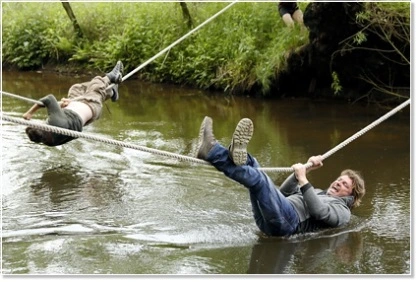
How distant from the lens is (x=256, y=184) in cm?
420

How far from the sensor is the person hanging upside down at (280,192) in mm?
4086

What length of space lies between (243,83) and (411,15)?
11.7 ft

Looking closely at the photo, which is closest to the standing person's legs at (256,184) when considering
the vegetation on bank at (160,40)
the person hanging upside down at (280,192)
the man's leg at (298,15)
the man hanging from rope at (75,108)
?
the person hanging upside down at (280,192)

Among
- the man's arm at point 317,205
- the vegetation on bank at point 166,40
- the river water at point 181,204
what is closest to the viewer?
the river water at point 181,204

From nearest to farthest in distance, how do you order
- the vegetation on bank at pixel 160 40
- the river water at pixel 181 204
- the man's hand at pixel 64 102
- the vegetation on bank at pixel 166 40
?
the river water at pixel 181 204, the man's hand at pixel 64 102, the vegetation on bank at pixel 166 40, the vegetation on bank at pixel 160 40

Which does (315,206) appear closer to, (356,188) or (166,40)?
(356,188)

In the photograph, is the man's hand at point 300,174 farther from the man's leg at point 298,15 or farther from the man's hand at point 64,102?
the man's leg at point 298,15

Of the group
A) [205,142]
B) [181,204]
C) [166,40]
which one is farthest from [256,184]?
[166,40]

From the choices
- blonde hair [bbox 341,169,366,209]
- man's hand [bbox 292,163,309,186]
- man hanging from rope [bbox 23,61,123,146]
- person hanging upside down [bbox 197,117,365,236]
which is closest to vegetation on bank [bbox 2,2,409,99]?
blonde hair [bbox 341,169,366,209]

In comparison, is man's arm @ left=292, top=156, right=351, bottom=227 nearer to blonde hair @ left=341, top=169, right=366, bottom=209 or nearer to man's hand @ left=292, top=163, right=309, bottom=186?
man's hand @ left=292, top=163, right=309, bottom=186

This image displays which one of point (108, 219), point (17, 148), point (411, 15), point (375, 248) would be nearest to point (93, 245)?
point (108, 219)

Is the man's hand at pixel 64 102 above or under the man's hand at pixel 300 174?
above

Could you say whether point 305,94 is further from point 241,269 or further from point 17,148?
point 241,269

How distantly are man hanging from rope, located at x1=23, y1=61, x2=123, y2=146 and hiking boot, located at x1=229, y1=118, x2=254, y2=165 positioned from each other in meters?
1.22
